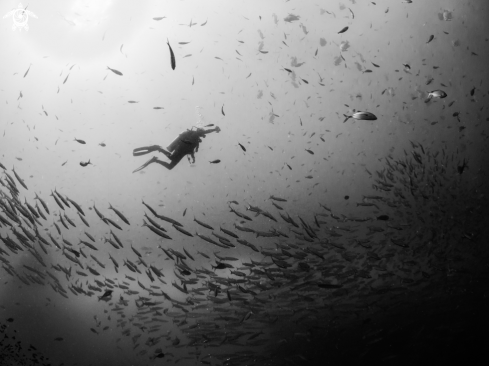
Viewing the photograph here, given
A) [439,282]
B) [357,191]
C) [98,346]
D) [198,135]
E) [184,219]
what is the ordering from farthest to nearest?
[357,191]
[184,219]
[98,346]
[439,282]
[198,135]

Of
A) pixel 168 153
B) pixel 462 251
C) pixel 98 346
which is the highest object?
pixel 462 251

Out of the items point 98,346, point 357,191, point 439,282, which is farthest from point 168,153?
point 357,191

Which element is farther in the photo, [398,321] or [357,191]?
[357,191]

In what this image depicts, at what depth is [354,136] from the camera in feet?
83.3

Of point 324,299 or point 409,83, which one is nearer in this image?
point 324,299

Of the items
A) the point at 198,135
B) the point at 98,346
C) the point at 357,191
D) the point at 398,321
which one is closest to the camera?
the point at 198,135

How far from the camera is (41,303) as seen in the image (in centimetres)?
2242

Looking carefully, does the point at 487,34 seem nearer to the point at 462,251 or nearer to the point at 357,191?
the point at 462,251

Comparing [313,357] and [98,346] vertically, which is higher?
[313,357]

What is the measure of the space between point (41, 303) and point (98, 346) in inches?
A: 224

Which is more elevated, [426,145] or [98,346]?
[426,145]

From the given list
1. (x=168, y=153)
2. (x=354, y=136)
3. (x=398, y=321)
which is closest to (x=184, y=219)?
(x=354, y=136)

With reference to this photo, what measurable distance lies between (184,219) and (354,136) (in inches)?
764

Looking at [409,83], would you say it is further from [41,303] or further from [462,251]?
[41,303]
